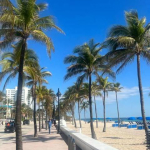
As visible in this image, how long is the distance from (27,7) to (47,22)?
1.38 m

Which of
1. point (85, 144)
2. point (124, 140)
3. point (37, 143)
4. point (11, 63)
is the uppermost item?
point (11, 63)

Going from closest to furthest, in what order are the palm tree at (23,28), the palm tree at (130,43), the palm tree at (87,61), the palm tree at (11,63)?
the palm tree at (23,28) < the palm tree at (11,63) < the palm tree at (130,43) < the palm tree at (87,61)

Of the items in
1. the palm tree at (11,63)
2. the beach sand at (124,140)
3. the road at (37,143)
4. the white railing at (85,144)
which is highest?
the palm tree at (11,63)

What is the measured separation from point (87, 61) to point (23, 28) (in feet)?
32.6

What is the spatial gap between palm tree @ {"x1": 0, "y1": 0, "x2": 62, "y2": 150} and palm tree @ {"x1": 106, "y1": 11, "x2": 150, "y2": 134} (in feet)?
23.3

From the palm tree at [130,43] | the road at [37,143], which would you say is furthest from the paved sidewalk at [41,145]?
the palm tree at [130,43]

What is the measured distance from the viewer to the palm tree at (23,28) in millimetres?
9366

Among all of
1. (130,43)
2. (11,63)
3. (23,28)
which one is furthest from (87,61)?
(23,28)

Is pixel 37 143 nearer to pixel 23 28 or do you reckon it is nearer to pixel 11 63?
pixel 11 63

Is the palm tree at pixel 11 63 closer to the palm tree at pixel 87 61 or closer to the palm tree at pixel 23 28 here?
the palm tree at pixel 23 28

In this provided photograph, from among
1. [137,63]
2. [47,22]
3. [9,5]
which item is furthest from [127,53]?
[9,5]

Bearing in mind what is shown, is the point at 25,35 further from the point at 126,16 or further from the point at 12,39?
the point at 126,16

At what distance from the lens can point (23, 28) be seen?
9.80 meters

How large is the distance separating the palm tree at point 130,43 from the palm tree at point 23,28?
23.3 feet
